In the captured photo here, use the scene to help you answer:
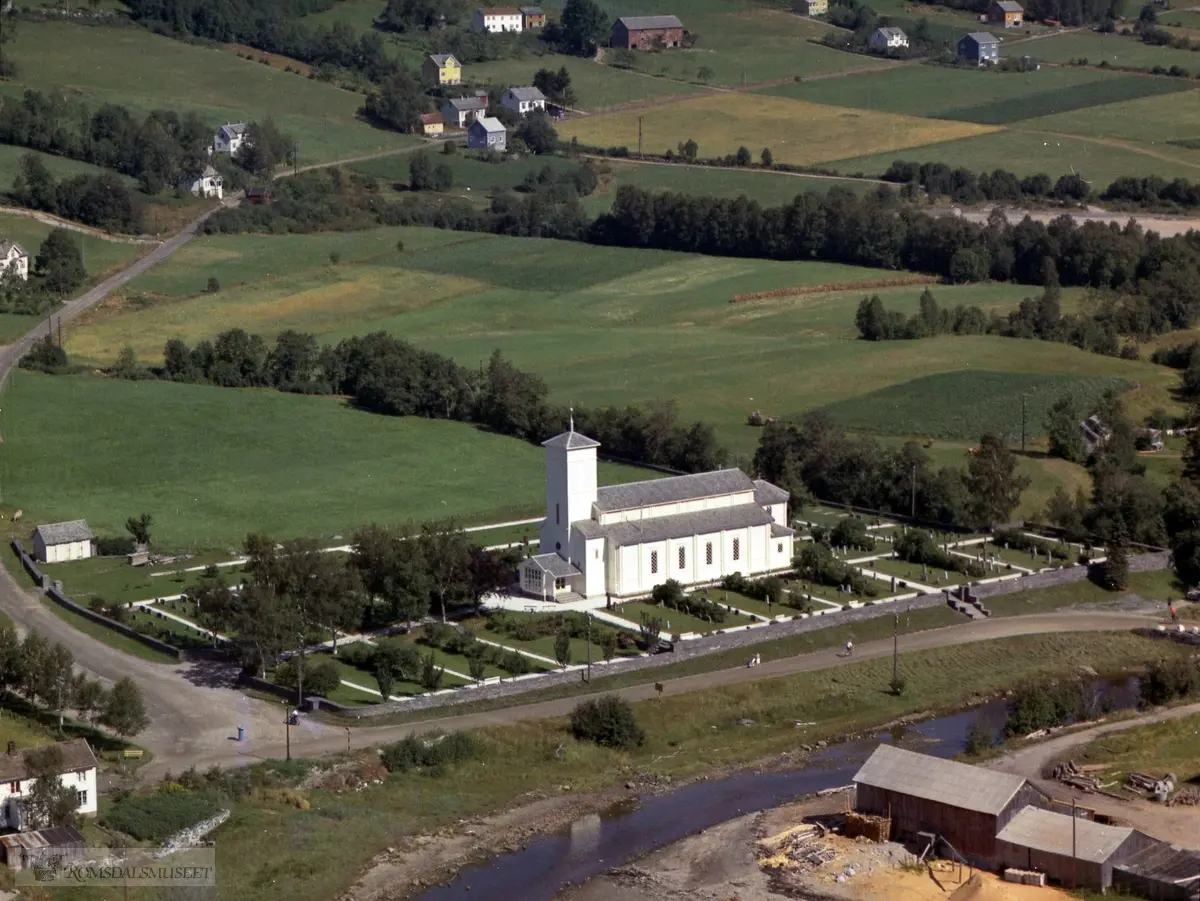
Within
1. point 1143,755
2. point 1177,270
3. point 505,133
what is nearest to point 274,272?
point 505,133

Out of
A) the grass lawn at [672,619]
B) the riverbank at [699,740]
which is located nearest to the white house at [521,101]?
the grass lawn at [672,619]

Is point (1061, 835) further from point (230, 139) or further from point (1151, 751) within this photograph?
point (230, 139)

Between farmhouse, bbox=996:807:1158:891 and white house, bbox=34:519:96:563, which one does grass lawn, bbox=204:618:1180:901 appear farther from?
white house, bbox=34:519:96:563

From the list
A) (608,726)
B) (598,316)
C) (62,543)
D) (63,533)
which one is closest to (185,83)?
(598,316)

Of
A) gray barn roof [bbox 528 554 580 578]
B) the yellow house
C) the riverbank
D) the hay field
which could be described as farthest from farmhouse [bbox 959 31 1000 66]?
gray barn roof [bbox 528 554 580 578]

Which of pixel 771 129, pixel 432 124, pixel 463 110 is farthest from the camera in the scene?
pixel 463 110

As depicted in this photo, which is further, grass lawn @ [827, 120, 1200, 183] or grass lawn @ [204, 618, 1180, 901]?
grass lawn @ [827, 120, 1200, 183]

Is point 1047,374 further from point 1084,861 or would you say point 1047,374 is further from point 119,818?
point 119,818

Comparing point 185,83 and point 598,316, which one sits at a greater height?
point 185,83
